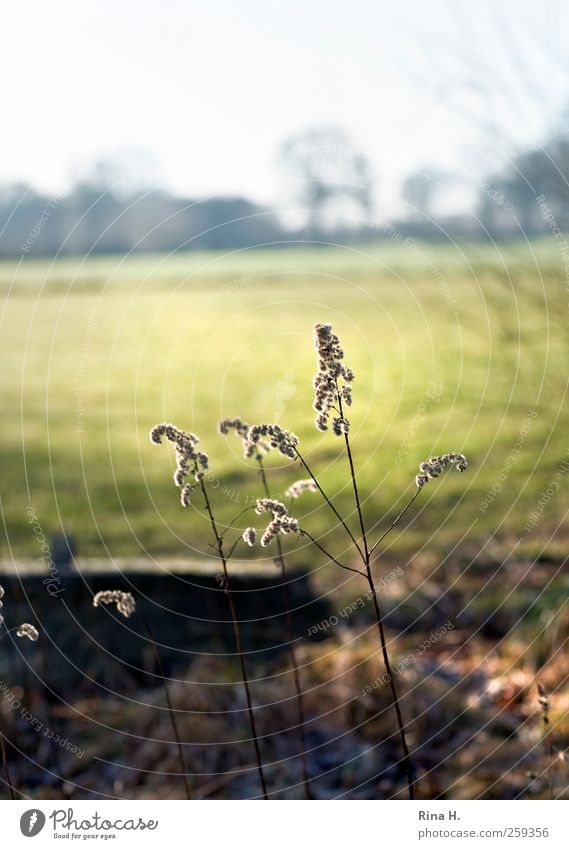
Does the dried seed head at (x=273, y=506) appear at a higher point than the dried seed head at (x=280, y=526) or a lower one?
higher

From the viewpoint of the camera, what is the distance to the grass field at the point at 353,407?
193 inches

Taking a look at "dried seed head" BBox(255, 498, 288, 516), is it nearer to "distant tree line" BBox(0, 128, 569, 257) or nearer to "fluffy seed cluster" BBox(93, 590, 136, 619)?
"fluffy seed cluster" BBox(93, 590, 136, 619)

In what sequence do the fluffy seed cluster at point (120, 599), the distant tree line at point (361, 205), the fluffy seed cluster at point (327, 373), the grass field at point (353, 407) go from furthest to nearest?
the grass field at point (353, 407), the distant tree line at point (361, 205), the fluffy seed cluster at point (120, 599), the fluffy seed cluster at point (327, 373)

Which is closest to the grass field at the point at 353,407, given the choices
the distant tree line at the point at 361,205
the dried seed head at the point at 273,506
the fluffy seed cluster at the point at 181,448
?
the distant tree line at the point at 361,205

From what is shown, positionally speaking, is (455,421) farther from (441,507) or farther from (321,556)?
(321,556)

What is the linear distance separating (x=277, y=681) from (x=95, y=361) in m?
7.03

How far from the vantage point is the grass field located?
491cm

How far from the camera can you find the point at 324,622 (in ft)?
13.4

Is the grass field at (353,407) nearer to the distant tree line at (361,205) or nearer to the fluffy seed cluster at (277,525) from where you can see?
the distant tree line at (361,205)

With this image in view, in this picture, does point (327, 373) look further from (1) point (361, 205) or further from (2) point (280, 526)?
(1) point (361, 205)

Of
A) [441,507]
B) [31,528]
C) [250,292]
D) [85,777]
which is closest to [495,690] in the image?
[85,777]

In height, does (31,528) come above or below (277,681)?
above

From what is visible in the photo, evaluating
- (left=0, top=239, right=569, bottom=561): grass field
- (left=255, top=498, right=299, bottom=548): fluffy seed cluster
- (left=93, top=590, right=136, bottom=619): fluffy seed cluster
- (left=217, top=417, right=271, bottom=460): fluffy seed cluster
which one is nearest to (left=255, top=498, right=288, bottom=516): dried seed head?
(left=255, top=498, right=299, bottom=548): fluffy seed cluster

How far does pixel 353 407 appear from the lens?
16.6 feet
